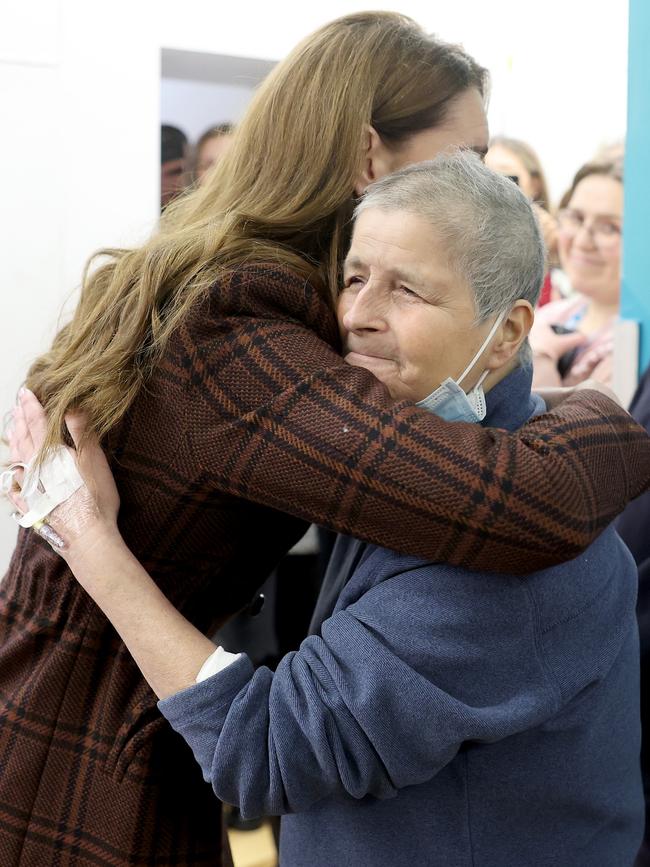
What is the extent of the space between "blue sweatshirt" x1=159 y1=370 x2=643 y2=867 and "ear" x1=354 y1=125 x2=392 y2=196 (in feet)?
1.23

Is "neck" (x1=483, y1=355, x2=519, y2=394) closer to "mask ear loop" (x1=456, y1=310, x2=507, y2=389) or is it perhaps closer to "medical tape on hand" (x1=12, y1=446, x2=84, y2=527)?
"mask ear loop" (x1=456, y1=310, x2=507, y2=389)

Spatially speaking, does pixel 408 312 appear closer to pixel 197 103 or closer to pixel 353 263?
pixel 353 263

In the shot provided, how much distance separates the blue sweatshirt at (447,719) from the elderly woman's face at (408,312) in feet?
0.38

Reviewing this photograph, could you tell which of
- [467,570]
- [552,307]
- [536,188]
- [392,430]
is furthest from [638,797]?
[536,188]

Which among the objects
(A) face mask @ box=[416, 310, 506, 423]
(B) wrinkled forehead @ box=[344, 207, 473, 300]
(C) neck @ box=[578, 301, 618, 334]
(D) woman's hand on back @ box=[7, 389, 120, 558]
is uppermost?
(B) wrinkled forehead @ box=[344, 207, 473, 300]

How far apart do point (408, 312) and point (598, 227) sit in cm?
255

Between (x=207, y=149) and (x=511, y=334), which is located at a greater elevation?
(x=511, y=334)

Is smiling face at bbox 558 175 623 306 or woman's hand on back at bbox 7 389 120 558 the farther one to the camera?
smiling face at bbox 558 175 623 306

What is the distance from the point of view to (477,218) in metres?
1.20

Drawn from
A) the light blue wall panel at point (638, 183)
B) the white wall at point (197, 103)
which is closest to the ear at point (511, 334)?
the light blue wall panel at point (638, 183)

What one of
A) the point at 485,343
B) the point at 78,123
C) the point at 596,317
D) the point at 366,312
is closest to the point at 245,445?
the point at 366,312

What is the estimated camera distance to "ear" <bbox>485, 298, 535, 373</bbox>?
1.26 meters

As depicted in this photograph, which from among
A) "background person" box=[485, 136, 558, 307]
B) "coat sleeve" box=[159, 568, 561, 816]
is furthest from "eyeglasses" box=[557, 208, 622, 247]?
"coat sleeve" box=[159, 568, 561, 816]

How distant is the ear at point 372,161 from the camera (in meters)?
1.40
